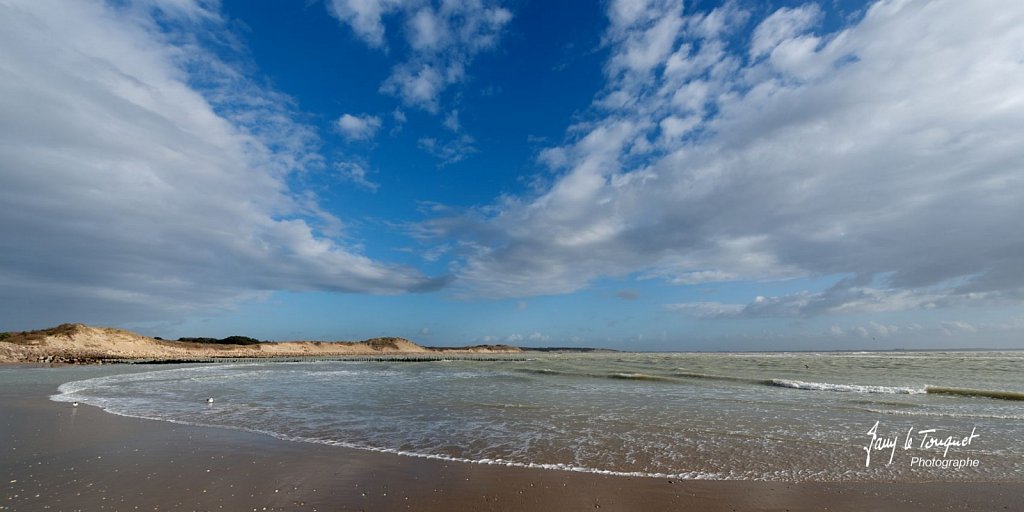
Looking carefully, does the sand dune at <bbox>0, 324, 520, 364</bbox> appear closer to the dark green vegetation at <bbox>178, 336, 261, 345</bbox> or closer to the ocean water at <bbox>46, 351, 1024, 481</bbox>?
the dark green vegetation at <bbox>178, 336, 261, 345</bbox>

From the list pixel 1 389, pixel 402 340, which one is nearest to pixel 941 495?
pixel 1 389

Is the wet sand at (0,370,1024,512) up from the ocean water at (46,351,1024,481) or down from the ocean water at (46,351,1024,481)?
up

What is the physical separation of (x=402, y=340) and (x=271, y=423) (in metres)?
118

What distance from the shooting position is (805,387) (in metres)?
21.7

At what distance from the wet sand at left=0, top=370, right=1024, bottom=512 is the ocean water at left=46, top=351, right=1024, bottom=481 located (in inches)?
25.9

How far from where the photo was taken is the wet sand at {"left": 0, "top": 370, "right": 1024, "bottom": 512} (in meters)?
6.09

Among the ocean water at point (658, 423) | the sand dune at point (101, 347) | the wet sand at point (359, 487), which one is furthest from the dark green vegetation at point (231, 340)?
the wet sand at point (359, 487)

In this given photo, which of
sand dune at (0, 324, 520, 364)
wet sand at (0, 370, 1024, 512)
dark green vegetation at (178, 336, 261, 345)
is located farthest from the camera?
dark green vegetation at (178, 336, 261, 345)

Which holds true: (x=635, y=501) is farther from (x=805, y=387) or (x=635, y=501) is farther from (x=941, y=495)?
(x=805, y=387)

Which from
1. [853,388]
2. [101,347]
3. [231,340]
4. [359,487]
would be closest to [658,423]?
[359,487]

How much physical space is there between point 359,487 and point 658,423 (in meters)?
8.51

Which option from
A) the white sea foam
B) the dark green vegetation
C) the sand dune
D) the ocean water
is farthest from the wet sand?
the dark green vegetation

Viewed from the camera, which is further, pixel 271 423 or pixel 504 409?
pixel 504 409

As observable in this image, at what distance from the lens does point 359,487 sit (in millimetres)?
6766
